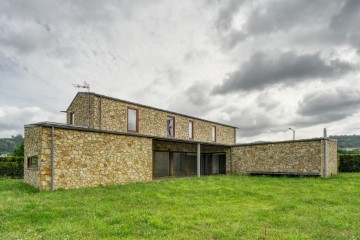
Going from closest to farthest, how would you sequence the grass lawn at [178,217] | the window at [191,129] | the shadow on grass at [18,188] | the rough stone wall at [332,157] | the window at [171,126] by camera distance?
the grass lawn at [178,217]
the shadow on grass at [18,188]
the rough stone wall at [332,157]
the window at [171,126]
the window at [191,129]

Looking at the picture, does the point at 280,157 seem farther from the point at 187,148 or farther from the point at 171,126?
the point at 171,126

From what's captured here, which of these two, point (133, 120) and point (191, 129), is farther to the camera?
point (191, 129)

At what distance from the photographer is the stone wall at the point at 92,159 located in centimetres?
1208

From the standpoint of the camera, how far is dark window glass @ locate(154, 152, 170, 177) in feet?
68.5

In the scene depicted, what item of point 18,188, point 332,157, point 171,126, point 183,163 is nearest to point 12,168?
point 18,188

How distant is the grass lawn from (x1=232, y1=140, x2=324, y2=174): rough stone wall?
28.6ft

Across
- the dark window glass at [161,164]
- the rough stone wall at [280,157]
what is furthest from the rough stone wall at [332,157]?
the dark window glass at [161,164]

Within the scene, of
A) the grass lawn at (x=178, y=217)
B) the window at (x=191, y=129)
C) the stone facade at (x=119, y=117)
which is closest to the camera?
the grass lawn at (x=178, y=217)

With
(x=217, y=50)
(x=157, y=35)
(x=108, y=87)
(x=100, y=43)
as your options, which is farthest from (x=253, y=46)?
(x=108, y=87)

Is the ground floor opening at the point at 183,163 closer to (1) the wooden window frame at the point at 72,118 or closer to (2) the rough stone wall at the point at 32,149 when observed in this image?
(1) the wooden window frame at the point at 72,118

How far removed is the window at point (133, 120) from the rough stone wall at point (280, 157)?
385 inches

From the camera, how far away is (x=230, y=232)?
5941mm

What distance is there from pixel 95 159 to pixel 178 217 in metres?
8.00

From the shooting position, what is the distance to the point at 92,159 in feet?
44.9
